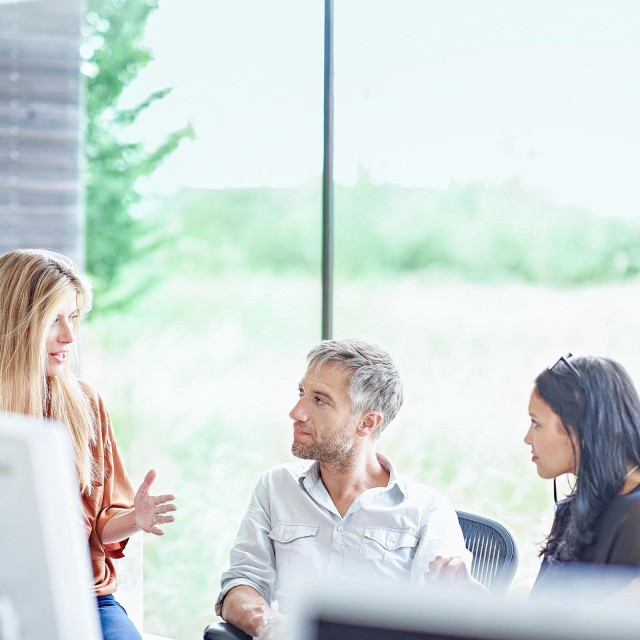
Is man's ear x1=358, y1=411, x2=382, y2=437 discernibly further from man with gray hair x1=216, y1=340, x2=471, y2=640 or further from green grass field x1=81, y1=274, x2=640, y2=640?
green grass field x1=81, y1=274, x2=640, y2=640

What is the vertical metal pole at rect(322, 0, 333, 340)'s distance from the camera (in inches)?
119

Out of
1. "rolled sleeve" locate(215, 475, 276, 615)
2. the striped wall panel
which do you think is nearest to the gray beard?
"rolled sleeve" locate(215, 475, 276, 615)

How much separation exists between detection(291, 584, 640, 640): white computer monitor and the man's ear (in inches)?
59.7

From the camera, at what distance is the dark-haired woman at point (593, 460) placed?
1.81m

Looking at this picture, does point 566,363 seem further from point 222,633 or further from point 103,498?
point 103,498

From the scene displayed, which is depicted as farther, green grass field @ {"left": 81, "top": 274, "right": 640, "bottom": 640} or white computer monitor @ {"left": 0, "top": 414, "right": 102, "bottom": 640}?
green grass field @ {"left": 81, "top": 274, "right": 640, "bottom": 640}

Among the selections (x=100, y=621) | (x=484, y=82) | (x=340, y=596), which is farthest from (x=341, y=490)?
→ (x=484, y=82)

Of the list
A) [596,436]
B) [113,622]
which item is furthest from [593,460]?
[113,622]

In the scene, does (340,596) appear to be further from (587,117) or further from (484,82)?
(484,82)

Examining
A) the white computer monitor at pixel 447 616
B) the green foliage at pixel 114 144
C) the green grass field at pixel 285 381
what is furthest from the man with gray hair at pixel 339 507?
the green foliage at pixel 114 144

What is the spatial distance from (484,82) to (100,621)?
2.89 metres

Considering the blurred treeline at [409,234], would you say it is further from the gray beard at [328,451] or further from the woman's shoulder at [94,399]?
the woman's shoulder at [94,399]

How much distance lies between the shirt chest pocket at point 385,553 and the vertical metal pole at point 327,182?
3.23 feet

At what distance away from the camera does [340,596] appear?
2.48ft
